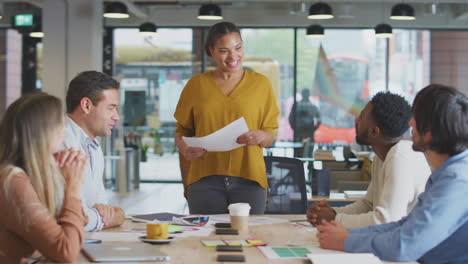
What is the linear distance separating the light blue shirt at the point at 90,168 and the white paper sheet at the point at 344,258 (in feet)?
3.28

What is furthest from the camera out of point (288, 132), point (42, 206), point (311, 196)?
point (288, 132)

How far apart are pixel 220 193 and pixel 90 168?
0.75 metres

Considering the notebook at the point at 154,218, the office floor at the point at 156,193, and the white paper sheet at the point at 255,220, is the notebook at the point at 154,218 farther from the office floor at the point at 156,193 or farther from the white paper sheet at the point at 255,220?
the office floor at the point at 156,193

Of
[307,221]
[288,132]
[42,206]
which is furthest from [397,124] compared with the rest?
[288,132]

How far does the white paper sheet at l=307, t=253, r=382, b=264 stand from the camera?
2.05 metres

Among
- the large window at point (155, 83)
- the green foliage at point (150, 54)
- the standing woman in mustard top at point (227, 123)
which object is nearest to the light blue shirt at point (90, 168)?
the standing woman in mustard top at point (227, 123)

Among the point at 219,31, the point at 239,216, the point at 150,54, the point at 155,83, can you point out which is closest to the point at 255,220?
the point at 239,216

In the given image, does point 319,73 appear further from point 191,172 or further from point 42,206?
point 42,206

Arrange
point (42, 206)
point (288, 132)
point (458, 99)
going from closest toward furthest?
point (42, 206), point (458, 99), point (288, 132)

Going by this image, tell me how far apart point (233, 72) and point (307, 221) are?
0.95 metres

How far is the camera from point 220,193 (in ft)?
11.1

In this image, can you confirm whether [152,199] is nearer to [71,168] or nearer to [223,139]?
[223,139]

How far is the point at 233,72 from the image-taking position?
138 inches

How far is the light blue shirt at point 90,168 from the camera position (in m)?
2.75
